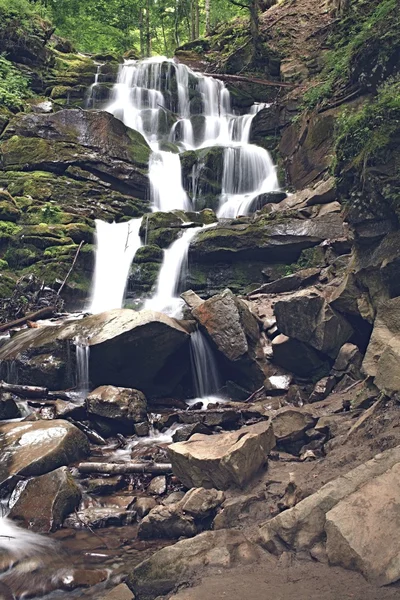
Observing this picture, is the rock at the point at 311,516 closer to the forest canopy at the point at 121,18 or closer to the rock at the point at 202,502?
the rock at the point at 202,502

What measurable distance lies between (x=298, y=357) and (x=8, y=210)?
11.8 meters

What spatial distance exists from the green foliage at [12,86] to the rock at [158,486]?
20.7 metres

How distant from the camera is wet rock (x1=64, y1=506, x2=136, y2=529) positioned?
6623mm

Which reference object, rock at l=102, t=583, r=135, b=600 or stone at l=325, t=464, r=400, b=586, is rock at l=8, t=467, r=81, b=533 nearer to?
rock at l=102, t=583, r=135, b=600

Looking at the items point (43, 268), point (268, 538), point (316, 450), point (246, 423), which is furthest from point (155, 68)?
point (268, 538)

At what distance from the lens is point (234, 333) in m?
11.4

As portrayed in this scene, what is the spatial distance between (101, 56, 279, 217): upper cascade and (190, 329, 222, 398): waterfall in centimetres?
832

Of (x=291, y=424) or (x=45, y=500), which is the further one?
(x=291, y=424)

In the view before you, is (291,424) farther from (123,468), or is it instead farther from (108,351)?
(108,351)

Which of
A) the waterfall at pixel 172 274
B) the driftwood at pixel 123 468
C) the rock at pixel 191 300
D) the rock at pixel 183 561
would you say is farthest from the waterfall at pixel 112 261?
the rock at pixel 183 561

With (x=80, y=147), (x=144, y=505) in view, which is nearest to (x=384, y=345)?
(x=144, y=505)

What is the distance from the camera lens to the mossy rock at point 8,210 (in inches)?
680

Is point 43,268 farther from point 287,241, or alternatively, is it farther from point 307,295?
point 307,295

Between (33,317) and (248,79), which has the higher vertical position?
(248,79)
